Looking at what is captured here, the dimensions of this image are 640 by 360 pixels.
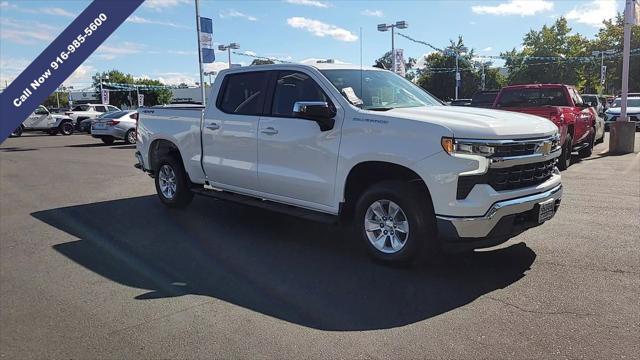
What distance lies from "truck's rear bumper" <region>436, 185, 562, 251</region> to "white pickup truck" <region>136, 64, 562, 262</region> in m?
0.01

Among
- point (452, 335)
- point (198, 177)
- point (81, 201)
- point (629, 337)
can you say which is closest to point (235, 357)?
point (452, 335)

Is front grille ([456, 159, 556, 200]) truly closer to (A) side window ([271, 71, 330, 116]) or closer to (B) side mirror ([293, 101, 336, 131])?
(B) side mirror ([293, 101, 336, 131])

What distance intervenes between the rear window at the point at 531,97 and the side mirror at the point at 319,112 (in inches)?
341

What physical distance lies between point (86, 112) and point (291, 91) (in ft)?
93.5

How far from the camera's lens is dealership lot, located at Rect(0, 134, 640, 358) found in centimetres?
349

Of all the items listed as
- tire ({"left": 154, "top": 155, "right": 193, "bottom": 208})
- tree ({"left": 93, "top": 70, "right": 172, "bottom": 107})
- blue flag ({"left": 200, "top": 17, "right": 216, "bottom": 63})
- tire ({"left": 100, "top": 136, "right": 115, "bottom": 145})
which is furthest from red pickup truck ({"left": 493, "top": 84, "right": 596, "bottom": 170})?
tree ({"left": 93, "top": 70, "right": 172, "bottom": 107})

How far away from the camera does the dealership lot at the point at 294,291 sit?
3494 mm

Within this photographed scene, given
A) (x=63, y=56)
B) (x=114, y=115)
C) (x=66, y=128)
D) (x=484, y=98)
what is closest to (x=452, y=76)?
(x=484, y=98)

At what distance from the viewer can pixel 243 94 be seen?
6.57 m

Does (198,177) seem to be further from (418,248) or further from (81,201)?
(418,248)

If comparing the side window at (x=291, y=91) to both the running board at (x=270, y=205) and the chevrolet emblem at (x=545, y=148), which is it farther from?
the chevrolet emblem at (x=545, y=148)

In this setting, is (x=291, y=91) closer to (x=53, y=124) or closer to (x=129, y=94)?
(x=53, y=124)

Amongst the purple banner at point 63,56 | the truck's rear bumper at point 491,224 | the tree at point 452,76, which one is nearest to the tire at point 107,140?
the truck's rear bumper at point 491,224

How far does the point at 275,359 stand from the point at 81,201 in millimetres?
6720
